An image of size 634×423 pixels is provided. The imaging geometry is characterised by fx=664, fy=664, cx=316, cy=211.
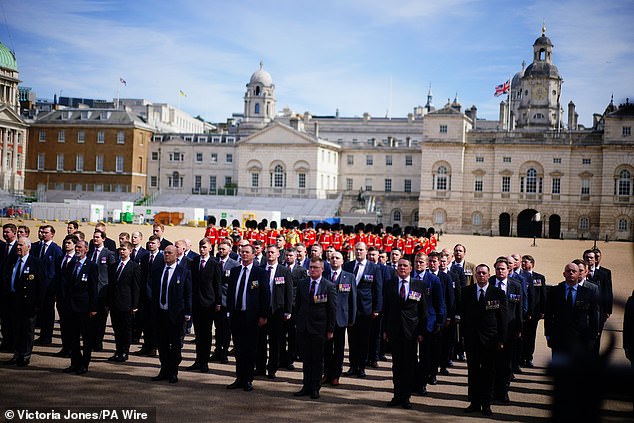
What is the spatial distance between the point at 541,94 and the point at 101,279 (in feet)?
243

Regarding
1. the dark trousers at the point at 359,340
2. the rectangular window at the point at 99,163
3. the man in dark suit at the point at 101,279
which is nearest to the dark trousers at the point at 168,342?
the man in dark suit at the point at 101,279

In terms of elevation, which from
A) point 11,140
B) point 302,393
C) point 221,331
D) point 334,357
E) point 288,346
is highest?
point 11,140

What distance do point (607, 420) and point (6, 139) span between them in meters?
82.4

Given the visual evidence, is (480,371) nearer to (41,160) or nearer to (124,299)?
(124,299)

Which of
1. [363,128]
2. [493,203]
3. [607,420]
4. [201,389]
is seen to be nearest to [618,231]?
[493,203]

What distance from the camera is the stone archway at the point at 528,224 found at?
231 ft

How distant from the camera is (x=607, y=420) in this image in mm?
1595

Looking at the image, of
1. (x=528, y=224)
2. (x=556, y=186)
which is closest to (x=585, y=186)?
(x=556, y=186)

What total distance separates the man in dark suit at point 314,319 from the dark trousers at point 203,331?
6.30 ft

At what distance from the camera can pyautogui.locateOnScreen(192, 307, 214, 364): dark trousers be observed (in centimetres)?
1088

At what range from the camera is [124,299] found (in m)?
11.6

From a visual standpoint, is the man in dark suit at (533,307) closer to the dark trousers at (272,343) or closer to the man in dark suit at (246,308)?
the dark trousers at (272,343)

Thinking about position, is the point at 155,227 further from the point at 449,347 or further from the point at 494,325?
the point at 494,325

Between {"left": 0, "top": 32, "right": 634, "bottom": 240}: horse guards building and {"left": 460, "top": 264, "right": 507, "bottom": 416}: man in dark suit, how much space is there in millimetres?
56399
